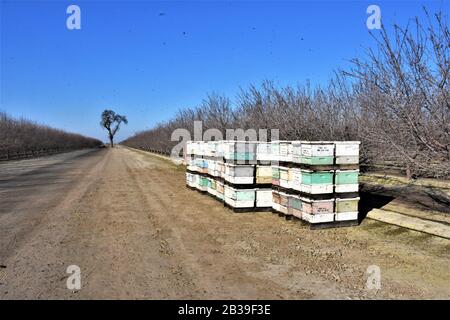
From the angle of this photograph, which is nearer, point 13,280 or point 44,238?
point 13,280

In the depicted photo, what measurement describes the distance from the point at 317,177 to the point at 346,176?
2.29 ft

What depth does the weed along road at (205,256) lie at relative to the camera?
4570mm

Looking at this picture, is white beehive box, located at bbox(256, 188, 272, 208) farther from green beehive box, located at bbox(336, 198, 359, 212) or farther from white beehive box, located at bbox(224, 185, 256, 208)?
green beehive box, located at bbox(336, 198, 359, 212)

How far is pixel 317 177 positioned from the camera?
7508mm

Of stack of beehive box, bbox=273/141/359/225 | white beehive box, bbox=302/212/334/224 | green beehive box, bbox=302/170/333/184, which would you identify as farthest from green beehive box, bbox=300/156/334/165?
white beehive box, bbox=302/212/334/224

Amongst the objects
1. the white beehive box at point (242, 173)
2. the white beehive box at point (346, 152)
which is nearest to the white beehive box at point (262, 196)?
the white beehive box at point (242, 173)

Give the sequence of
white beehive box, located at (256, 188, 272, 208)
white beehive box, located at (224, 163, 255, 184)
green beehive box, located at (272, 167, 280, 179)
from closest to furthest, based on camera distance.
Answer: green beehive box, located at (272, 167, 280, 179)
white beehive box, located at (224, 163, 255, 184)
white beehive box, located at (256, 188, 272, 208)

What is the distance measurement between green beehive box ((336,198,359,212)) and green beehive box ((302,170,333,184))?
1.62 ft

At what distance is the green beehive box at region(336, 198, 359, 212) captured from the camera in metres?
7.71

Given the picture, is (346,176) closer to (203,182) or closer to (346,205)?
(346,205)
